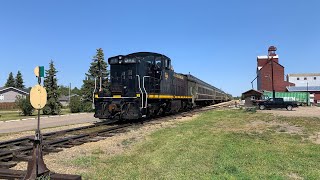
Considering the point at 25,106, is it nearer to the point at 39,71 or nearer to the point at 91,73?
the point at 91,73

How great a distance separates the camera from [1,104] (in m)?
72.7

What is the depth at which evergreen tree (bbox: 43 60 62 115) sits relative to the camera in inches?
1519

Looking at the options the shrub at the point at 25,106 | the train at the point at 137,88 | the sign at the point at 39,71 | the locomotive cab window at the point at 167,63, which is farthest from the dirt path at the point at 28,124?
the shrub at the point at 25,106

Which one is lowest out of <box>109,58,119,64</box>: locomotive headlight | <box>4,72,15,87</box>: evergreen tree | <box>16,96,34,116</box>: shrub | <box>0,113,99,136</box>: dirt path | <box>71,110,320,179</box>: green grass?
<box>0,113,99,136</box>: dirt path

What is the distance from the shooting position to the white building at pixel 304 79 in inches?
4152

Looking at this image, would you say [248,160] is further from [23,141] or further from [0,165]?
[23,141]

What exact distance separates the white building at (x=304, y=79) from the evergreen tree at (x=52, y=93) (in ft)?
280

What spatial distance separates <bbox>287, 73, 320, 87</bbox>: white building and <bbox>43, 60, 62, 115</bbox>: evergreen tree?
85306 mm

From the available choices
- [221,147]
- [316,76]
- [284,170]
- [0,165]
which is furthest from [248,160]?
[316,76]

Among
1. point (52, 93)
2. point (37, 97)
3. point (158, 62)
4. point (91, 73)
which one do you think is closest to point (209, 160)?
point (37, 97)

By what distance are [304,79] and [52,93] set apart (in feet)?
293

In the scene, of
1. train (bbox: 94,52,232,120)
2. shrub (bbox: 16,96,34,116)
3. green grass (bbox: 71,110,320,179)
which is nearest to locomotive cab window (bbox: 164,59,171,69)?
train (bbox: 94,52,232,120)

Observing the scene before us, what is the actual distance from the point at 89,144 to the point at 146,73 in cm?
943

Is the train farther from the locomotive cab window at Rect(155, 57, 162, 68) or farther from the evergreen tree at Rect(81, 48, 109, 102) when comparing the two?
the evergreen tree at Rect(81, 48, 109, 102)
